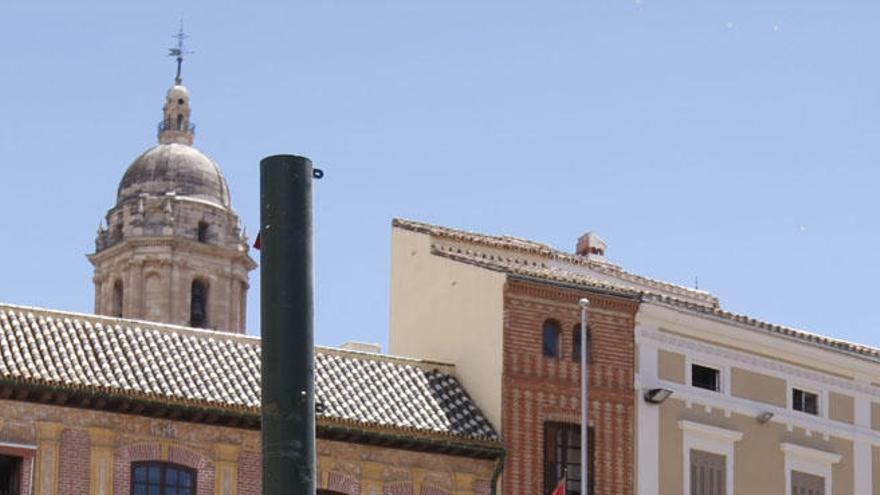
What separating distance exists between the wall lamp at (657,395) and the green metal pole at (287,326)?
105 ft

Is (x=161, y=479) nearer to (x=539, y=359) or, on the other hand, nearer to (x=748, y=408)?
(x=539, y=359)

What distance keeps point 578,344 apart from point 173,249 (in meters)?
59.5

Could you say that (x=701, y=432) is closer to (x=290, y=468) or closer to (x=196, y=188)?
Answer: (x=290, y=468)

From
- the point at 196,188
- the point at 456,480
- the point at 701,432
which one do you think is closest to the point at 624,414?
the point at 701,432

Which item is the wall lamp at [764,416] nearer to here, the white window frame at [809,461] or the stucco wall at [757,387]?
the stucco wall at [757,387]

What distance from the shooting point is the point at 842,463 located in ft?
146

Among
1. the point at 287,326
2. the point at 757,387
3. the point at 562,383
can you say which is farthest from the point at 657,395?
the point at 287,326

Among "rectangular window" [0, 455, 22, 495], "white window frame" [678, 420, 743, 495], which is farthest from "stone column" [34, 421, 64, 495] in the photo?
Answer: "white window frame" [678, 420, 743, 495]

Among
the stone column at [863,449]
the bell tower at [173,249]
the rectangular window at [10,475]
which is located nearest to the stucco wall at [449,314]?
the stone column at [863,449]

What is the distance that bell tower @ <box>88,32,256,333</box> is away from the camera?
98375 mm

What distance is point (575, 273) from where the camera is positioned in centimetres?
4647

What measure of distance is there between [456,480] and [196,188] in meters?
63.4

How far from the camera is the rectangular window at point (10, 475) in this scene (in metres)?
35.5

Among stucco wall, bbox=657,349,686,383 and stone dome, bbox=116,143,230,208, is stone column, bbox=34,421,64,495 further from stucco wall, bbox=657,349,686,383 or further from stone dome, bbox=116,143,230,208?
stone dome, bbox=116,143,230,208
